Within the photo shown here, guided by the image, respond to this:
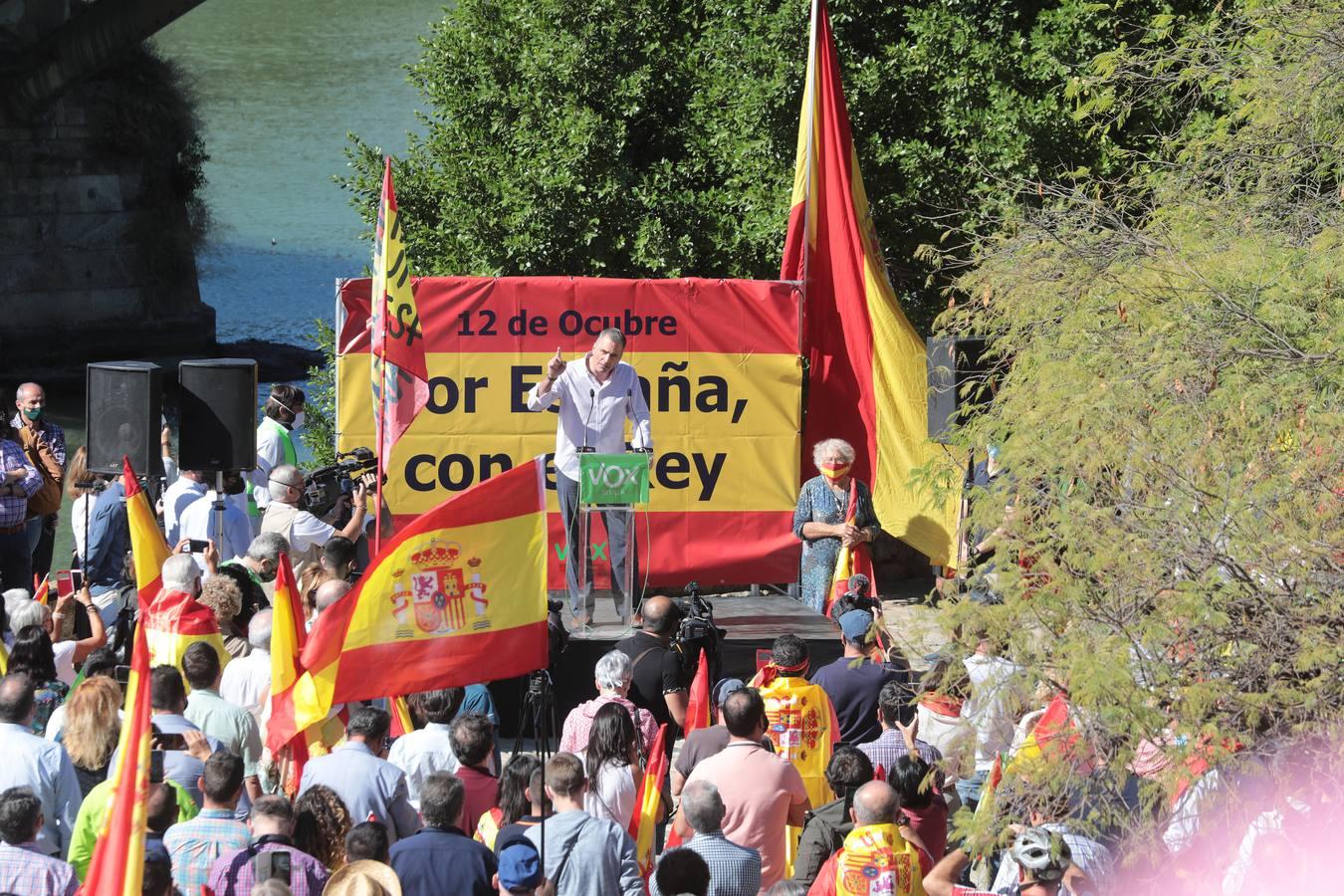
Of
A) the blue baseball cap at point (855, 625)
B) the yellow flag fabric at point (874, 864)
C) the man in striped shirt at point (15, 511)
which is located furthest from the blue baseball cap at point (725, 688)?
the man in striped shirt at point (15, 511)

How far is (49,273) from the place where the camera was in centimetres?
3547

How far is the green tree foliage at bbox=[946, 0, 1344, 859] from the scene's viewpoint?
19.6 ft

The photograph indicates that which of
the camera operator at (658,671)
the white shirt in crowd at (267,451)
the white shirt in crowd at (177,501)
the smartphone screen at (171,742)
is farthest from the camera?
the white shirt in crowd at (267,451)

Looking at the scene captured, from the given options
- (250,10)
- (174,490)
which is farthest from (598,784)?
(250,10)

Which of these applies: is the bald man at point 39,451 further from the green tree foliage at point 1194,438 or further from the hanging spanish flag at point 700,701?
the green tree foliage at point 1194,438

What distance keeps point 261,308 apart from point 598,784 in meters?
39.5

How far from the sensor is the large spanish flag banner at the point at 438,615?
7066 millimetres

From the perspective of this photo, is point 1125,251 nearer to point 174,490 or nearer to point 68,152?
point 174,490

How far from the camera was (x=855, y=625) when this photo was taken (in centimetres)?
843

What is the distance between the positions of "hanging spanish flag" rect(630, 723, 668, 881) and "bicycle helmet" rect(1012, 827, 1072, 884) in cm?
167

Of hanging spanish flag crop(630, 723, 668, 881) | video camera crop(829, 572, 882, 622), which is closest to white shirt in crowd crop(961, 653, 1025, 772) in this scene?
hanging spanish flag crop(630, 723, 668, 881)

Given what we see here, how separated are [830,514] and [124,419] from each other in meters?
4.36

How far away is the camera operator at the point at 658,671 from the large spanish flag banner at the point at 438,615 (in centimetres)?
134

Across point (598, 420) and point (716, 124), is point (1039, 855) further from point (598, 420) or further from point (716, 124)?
point (716, 124)
